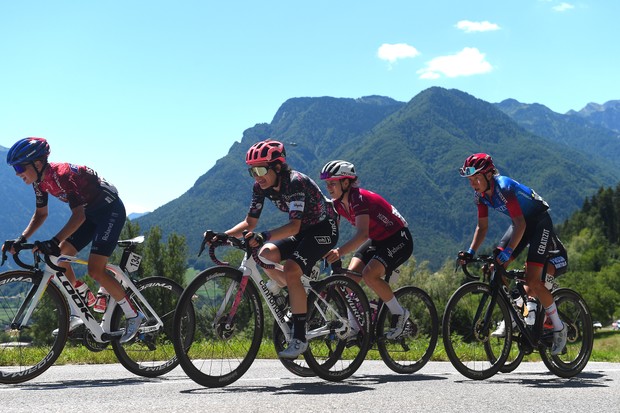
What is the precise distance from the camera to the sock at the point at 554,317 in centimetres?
894

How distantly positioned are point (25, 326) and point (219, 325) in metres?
2.11

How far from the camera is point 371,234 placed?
30.0ft

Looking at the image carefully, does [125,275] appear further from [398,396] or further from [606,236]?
[606,236]

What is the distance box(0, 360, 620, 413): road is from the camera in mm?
5859

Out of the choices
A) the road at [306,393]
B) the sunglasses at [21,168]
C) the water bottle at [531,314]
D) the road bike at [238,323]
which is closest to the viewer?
the road at [306,393]

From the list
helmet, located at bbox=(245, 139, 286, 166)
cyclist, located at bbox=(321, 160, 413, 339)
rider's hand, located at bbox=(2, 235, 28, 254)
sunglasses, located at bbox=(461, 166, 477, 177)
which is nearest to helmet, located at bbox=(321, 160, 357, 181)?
cyclist, located at bbox=(321, 160, 413, 339)

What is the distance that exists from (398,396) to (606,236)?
15480cm

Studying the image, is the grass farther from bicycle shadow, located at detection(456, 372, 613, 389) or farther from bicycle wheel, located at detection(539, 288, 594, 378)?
bicycle shadow, located at detection(456, 372, 613, 389)

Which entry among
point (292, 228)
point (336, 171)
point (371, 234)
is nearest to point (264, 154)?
point (292, 228)

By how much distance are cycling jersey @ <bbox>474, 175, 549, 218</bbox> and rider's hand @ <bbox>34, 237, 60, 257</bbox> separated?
4.96 metres

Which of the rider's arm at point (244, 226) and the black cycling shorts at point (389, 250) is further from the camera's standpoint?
the black cycling shorts at point (389, 250)

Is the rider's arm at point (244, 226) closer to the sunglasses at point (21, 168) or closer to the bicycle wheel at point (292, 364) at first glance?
the bicycle wheel at point (292, 364)

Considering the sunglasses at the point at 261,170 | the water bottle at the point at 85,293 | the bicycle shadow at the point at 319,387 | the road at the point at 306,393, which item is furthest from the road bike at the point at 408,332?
the water bottle at the point at 85,293

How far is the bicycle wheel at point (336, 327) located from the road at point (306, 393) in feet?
0.64
